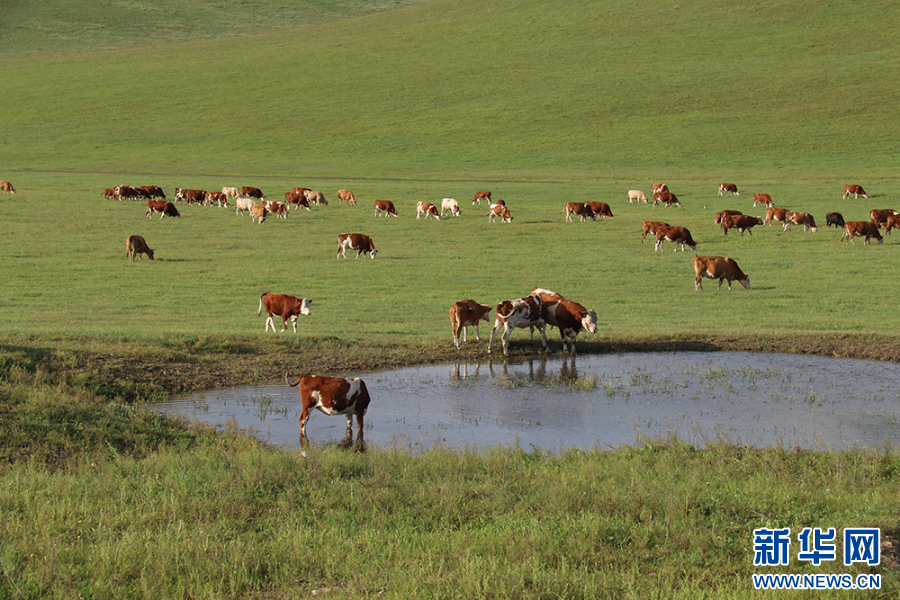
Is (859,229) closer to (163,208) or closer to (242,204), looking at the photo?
(242,204)

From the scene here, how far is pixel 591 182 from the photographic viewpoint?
5578 centimetres

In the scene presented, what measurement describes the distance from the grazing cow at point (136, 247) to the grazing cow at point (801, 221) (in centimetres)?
2526

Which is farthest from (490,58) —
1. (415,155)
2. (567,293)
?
(567,293)

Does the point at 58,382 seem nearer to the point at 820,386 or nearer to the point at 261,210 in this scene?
the point at 820,386

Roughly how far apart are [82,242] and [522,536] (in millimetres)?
29834

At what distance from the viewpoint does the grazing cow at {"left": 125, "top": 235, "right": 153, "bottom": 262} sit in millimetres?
29266

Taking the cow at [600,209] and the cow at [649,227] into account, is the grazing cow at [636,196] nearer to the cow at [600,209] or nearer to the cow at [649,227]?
the cow at [600,209]

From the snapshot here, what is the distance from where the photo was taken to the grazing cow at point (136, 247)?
29.3 metres

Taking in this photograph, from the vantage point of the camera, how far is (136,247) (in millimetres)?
29484

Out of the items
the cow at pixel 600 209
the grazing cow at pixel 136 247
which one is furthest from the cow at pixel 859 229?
the grazing cow at pixel 136 247

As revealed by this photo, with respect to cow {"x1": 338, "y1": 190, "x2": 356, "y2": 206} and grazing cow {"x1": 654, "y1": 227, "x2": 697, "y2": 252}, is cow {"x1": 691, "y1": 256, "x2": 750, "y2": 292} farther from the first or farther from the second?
cow {"x1": 338, "y1": 190, "x2": 356, "y2": 206}

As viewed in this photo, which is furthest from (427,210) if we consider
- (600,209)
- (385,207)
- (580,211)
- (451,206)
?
(600,209)

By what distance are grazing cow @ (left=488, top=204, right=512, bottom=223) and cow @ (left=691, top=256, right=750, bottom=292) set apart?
50.4ft

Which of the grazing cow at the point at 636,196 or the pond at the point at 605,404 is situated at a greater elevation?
the grazing cow at the point at 636,196
